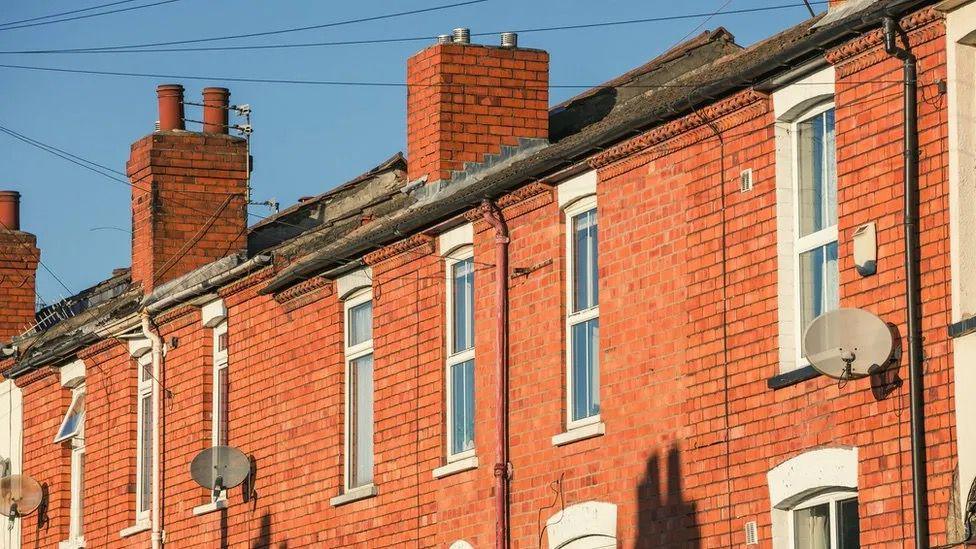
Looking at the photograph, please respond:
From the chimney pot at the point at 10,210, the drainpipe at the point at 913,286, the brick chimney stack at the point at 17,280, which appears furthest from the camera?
the chimney pot at the point at 10,210

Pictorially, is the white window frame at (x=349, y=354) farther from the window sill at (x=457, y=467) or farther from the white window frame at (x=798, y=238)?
the white window frame at (x=798, y=238)

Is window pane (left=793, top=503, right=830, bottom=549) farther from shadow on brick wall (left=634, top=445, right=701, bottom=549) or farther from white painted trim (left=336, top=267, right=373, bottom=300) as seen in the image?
white painted trim (left=336, top=267, right=373, bottom=300)

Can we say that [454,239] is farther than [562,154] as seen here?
Yes

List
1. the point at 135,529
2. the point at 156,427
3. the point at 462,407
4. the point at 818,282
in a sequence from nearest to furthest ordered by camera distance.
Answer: the point at 818,282
the point at 462,407
the point at 156,427
the point at 135,529

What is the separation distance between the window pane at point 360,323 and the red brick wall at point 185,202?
5.54 meters

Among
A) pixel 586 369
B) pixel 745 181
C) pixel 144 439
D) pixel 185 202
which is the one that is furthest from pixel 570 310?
pixel 185 202

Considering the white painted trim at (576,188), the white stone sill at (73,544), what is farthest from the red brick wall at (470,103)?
the white stone sill at (73,544)

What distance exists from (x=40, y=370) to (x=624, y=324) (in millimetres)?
15088

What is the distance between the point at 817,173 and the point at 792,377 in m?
1.68

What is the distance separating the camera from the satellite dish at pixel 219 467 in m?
25.3

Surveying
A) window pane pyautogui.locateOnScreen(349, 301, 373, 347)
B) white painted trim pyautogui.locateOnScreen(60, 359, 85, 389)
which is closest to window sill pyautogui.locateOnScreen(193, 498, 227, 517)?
window pane pyautogui.locateOnScreen(349, 301, 373, 347)

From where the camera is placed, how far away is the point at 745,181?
17812 millimetres

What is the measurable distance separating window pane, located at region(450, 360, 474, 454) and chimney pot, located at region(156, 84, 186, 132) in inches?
381

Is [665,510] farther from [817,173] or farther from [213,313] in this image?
[213,313]
